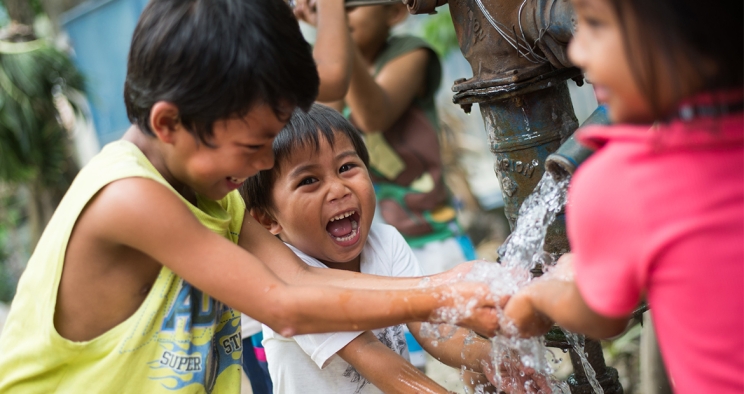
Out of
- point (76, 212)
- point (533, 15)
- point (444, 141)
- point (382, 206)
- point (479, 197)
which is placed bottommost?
point (479, 197)

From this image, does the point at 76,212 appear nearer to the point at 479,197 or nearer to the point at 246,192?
the point at 246,192

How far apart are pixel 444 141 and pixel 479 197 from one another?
0.68m

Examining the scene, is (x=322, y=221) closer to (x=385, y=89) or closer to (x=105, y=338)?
(x=105, y=338)

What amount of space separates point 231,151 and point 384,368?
67 centimetres

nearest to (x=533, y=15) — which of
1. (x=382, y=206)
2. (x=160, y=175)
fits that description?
(x=160, y=175)

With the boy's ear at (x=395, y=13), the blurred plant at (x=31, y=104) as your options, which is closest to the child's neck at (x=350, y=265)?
the boy's ear at (x=395, y=13)

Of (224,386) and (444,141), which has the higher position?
(224,386)

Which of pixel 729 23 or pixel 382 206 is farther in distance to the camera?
pixel 382 206

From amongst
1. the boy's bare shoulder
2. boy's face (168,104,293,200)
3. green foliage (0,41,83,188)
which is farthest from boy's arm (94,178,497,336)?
green foliage (0,41,83,188)

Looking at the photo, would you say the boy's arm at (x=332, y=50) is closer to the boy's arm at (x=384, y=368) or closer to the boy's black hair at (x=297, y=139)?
the boy's black hair at (x=297, y=139)

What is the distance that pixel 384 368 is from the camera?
1.79m

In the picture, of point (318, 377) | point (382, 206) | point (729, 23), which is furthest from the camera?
point (382, 206)

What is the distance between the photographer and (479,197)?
5.43 metres

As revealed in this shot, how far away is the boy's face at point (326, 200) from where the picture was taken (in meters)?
1.98
